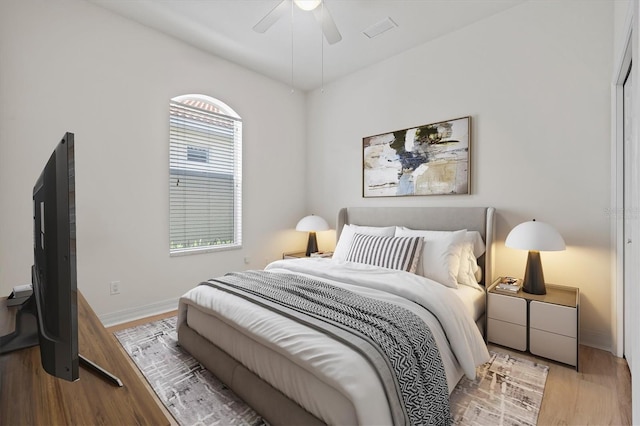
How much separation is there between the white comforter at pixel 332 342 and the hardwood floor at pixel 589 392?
401 mm

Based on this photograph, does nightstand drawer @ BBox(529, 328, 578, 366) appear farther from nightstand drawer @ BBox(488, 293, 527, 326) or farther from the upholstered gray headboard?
the upholstered gray headboard

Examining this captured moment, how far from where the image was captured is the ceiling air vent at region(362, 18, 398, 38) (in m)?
2.81

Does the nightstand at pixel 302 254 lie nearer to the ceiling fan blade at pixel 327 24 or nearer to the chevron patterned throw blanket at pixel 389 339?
the chevron patterned throw blanket at pixel 389 339

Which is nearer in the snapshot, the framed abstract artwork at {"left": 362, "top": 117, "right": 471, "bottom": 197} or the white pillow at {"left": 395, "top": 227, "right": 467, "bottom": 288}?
A: the white pillow at {"left": 395, "top": 227, "right": 467, "bottom": 288}

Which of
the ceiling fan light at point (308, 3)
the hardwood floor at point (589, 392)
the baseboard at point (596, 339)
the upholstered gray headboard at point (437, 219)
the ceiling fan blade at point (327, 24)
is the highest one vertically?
the ceiling fan light at point (308, 3)

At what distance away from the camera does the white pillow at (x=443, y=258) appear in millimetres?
2379

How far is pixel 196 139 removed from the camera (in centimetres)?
340

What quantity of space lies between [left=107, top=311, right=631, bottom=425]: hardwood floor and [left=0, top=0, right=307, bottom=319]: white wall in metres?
3.17

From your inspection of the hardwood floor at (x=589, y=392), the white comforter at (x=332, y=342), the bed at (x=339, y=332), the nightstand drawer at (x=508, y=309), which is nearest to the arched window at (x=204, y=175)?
the bed at (x=339, y=332)

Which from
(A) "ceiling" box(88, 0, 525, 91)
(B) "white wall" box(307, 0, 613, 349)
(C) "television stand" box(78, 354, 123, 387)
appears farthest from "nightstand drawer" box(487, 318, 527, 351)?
(A) "ceiling" box(88, 0, 525, 91)

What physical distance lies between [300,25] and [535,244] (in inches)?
111

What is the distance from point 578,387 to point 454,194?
172 cm

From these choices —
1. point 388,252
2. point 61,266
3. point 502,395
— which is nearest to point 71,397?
point 61,266

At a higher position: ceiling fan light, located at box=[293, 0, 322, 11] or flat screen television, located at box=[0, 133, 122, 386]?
ceiling fan light, located at box=[293, 0, 322, 11]
